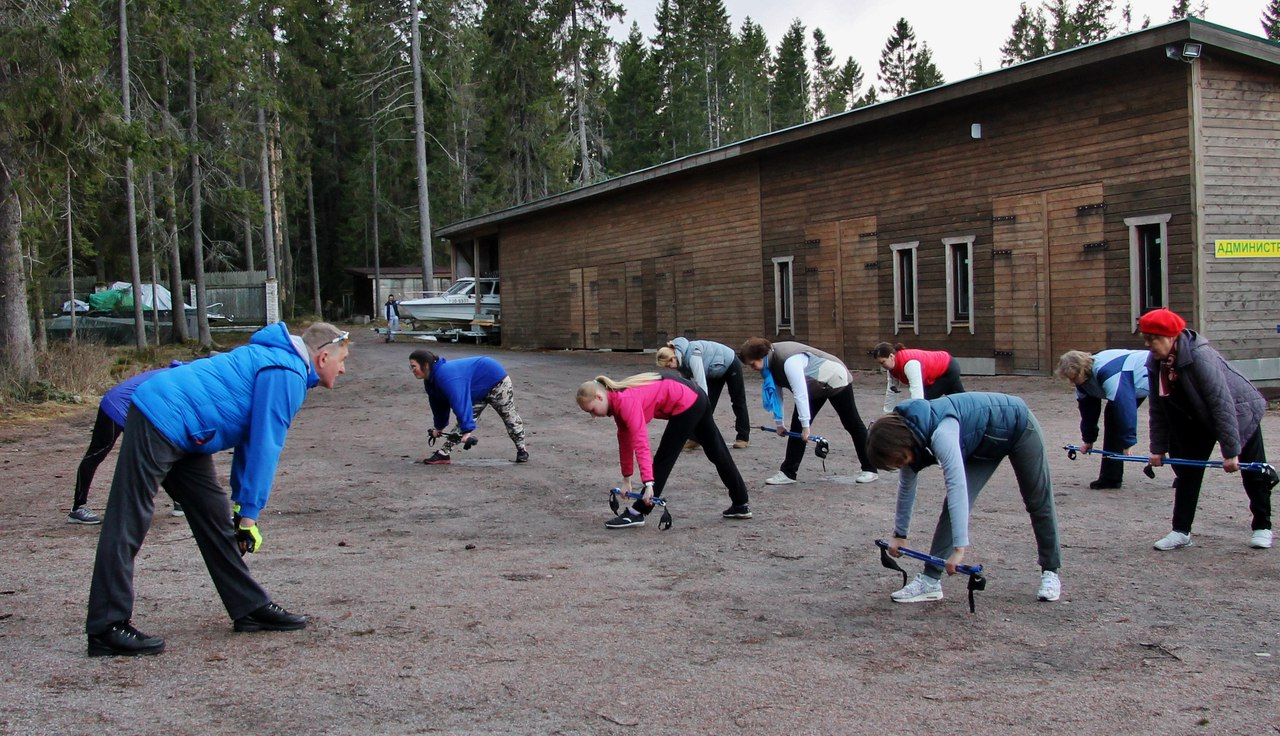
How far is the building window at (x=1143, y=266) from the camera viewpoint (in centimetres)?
1752

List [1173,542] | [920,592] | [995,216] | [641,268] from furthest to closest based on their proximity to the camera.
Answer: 1. [641,268]
2. [995,216]
3. [1173,542]
4. [920,592]

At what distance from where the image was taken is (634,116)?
71.8 metres

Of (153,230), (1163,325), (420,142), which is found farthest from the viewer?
(420,142)

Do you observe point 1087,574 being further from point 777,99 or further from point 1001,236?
point 777,99

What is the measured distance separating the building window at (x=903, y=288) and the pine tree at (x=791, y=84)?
6056 centimetres

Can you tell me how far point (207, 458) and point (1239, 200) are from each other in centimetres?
1670

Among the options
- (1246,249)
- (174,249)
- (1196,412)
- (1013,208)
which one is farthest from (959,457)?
(174,249)

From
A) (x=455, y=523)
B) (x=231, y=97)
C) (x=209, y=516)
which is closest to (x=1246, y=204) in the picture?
(x=455, y=523)

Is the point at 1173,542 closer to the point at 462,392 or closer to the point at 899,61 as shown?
the point at 462,392

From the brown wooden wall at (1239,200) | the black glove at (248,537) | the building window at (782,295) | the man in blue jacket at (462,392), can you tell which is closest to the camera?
the black glove at (248,537)

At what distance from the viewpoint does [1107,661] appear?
496 centimetres

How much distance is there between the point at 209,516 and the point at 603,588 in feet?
7.69

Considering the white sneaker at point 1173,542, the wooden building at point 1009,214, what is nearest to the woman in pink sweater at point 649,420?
the white sneaker at point 1173,542

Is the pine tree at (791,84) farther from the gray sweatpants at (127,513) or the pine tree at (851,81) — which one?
the gray sweatpants at (127,513)
